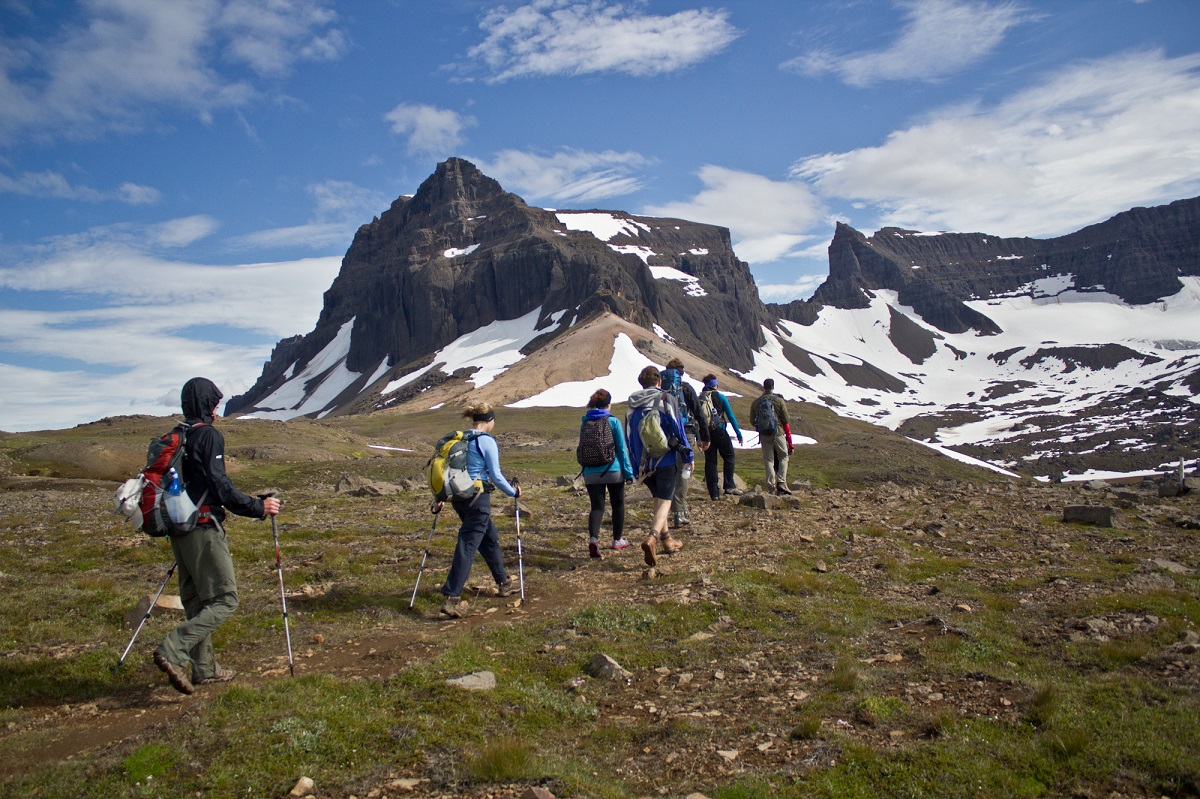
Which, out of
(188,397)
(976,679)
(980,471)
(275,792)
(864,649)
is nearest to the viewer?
(275,792)

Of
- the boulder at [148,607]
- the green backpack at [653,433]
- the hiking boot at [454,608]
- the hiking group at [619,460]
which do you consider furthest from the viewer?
the green backpack at [653,433]

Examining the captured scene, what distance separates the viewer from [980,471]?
8488cm

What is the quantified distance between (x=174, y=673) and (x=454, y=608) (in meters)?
4.13

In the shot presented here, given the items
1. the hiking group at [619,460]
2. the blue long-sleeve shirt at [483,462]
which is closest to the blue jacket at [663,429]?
the hiking group at [619,460]

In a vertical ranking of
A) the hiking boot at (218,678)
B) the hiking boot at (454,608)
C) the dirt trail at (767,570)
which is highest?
the hiking boot at (218,678)

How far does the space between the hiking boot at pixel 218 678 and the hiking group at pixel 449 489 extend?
0.01 metres

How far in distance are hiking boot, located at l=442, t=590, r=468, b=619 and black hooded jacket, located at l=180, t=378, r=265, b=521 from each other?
3.43m

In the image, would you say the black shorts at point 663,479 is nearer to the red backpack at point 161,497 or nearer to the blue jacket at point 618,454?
the blue jacket at point 618,454

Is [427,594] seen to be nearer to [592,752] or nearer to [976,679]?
[592,752]

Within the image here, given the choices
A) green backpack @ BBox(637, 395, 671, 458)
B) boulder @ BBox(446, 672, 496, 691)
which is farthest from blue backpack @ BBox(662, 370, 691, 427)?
boulder @ BBox(446, 672, 496, 691)

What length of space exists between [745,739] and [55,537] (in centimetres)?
1923

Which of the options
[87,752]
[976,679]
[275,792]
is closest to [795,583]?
[976,679]

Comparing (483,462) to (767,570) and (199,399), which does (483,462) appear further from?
(767,570)

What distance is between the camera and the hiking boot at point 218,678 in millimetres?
8398
